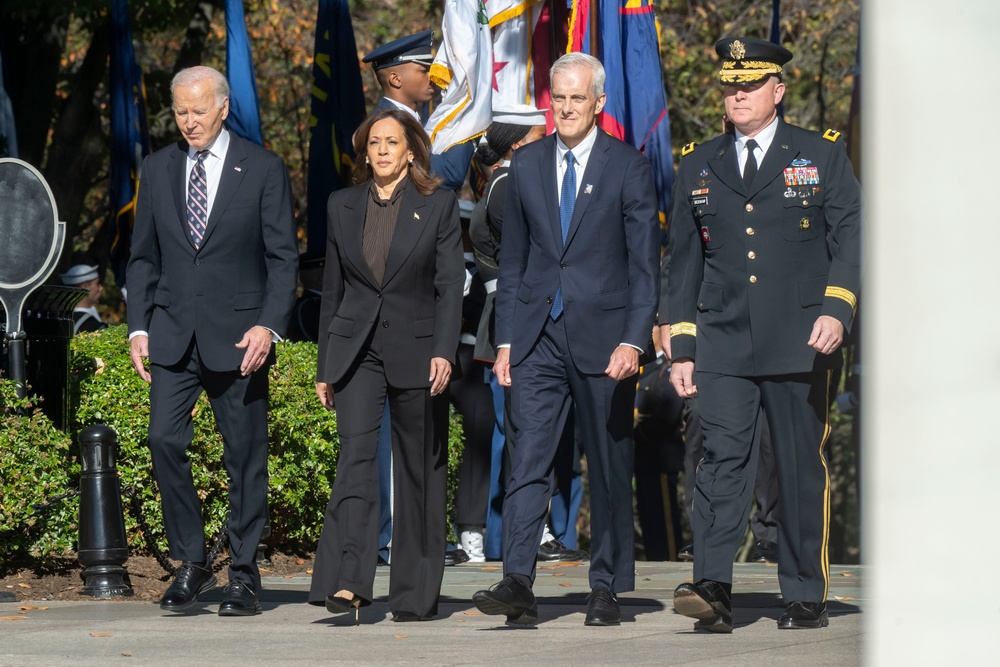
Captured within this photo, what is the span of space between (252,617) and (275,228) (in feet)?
5.21

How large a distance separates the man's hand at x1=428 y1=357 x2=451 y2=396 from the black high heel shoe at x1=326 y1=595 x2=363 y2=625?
33.6 inches

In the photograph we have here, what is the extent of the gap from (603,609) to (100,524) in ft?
8.32

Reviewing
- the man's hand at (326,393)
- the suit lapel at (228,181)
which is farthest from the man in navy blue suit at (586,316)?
the suit lapel at (228,181)

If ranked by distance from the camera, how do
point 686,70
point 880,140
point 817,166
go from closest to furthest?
1. point 880,140
2. point 817,166
3. point 686,70

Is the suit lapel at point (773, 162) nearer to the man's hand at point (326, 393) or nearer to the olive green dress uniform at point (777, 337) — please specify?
the olive green dress uniform at point (777, 337)

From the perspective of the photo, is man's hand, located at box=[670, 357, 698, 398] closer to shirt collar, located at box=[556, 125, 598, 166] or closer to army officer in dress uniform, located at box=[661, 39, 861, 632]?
army officer in dress uniform, located at box=[661, 39, 861, 632]

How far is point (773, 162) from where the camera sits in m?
6.08

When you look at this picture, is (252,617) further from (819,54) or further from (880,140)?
(819,54)

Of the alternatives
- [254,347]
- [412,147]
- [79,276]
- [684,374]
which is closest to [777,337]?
[684,374]

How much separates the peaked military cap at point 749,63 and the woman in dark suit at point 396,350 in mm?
1231

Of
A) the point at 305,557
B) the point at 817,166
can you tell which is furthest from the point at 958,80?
the point at 305,557

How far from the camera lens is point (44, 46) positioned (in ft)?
51.2

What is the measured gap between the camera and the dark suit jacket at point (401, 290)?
6301 mm

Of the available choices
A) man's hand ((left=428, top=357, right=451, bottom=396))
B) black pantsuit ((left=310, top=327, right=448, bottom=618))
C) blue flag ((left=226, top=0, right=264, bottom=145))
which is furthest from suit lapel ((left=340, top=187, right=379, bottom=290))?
blue flag ((left=226, top=0, right=264, bottom=145))
